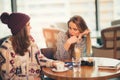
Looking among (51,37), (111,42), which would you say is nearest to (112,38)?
(111,42)

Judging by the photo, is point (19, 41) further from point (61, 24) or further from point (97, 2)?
point (97, 2)

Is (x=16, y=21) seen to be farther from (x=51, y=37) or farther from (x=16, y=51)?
(x=51, y=37)

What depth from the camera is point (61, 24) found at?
16.3ft

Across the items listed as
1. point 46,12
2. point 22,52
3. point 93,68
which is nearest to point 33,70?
point 22,52

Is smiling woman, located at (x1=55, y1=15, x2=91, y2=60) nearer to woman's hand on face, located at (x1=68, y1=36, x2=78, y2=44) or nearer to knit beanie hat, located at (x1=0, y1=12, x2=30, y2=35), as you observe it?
woman's hand on face, located at (x1=68, y1=36, x2=78, y2=44)

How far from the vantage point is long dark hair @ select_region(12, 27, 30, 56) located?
2.40 m

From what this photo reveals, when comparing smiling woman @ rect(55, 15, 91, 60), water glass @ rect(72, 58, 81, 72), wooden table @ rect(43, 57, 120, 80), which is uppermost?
smiling woman @ rect(55, 15, 91, 60)

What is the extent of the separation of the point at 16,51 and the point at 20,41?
9cm

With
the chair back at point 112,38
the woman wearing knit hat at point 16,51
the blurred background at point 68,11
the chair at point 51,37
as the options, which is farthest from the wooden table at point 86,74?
the blurred background at point 68,11

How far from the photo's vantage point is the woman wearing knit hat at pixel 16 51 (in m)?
2.39

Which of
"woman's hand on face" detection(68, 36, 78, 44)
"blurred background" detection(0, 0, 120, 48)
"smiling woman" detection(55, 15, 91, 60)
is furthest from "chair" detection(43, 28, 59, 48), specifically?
"blurred background" detection(0, 0, 120, 48)

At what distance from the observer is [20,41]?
95.2 inches

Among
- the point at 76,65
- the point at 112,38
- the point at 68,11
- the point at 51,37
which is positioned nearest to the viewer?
the point at 76,65

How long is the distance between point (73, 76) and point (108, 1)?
3.67 meters
